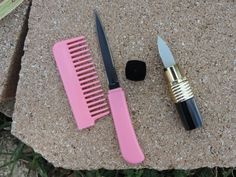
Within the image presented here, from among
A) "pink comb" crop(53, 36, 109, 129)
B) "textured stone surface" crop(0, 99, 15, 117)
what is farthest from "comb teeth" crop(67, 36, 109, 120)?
"textured stone surface" crop(0, 99, 15, 117)

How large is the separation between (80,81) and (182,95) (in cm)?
29

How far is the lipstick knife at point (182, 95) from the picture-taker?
1.79 metres

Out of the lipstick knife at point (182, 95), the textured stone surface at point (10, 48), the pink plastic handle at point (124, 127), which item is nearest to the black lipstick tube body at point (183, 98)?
the lipstick knife at point (182, 95)

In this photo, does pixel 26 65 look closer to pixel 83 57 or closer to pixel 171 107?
pixel 83 57

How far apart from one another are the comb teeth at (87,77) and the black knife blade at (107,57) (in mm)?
44

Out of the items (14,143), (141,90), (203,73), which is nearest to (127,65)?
(141,90)

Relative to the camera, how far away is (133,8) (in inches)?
75.5

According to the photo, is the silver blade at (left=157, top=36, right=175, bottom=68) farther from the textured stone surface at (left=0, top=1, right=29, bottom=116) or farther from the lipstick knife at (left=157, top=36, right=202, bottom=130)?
the textured stone surface at (left=0, top=1, right=29, bottom=116)

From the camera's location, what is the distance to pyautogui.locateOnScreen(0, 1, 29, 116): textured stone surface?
194 cm

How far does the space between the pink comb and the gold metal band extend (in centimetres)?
20

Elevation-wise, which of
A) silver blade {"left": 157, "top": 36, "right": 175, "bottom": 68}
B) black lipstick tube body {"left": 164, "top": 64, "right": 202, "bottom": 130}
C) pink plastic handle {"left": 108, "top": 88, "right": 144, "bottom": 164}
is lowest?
pink plastic handle {"left": 108, "top": 88, "right": 144, "bottom": 164}

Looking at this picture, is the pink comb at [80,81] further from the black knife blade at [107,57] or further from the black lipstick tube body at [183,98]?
the black lipstick tube body at [183,98]

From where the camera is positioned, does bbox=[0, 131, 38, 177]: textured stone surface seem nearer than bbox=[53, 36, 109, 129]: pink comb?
No

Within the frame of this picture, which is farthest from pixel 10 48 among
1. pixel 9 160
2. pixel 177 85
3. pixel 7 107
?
pixel 177 85
